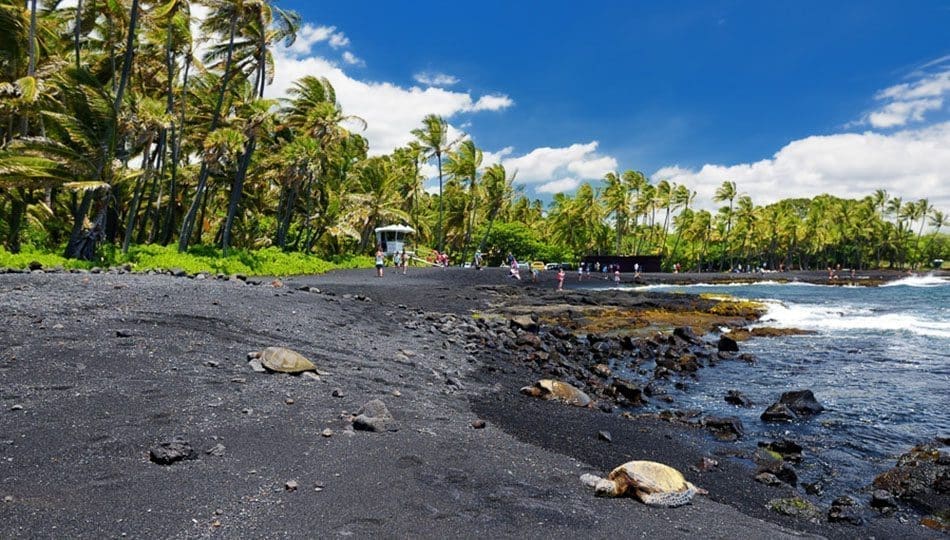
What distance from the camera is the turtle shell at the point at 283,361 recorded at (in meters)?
7.13

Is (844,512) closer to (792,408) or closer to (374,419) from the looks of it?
(792,408)

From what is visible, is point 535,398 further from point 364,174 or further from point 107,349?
point 364,174

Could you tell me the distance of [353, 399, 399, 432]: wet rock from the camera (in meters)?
5.49

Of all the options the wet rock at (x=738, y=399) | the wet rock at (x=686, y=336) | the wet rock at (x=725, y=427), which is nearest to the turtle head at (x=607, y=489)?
the wet rock at (x=725, y=427)

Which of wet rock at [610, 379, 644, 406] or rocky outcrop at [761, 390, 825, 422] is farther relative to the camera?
wet rock at [610, 379, 644, 406]

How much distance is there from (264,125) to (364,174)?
19519 mm

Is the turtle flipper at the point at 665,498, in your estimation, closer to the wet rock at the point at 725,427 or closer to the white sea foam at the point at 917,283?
the wet rock at the point at 725,427

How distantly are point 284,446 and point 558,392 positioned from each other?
5.06 meters

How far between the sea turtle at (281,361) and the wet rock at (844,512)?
627 cm

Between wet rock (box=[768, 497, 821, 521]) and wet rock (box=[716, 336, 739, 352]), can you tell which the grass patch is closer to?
wet rock (box=[716, 336, 739, 352])

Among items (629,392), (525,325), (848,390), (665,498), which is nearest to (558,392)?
(629,392)

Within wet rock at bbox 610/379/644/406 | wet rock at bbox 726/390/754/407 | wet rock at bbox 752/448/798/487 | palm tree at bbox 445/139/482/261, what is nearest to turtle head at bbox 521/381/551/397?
wet rock at bbox 610/379/644/406

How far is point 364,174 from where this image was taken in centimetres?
4819

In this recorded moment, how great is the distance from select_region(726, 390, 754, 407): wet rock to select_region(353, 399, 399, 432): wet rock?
22.4 ft
